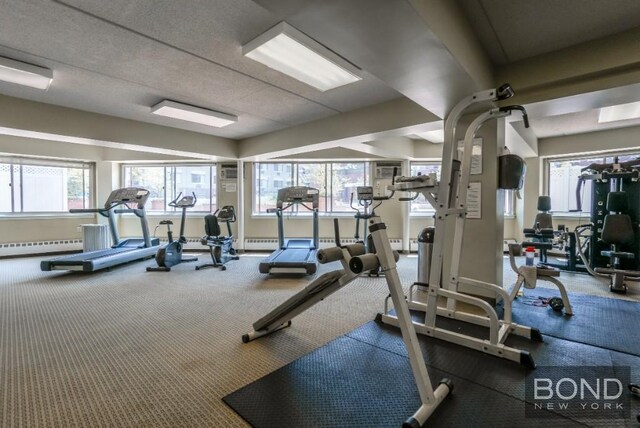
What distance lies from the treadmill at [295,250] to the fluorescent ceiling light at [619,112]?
436 centimetres

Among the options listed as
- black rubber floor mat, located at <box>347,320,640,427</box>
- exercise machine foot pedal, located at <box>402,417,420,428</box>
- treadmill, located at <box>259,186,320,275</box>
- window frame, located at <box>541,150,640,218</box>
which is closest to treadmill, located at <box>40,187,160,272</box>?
treadmill, located at <box>259,186,320,275</box>

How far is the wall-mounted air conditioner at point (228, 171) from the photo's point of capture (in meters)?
6.84

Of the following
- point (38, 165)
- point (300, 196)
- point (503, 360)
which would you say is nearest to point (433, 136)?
point (300, 196)

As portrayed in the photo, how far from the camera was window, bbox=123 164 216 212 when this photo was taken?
7.24 meters

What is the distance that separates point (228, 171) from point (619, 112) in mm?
6868

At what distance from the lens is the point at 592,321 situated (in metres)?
2.77

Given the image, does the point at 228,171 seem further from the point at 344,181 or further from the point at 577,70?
the point at 577,70

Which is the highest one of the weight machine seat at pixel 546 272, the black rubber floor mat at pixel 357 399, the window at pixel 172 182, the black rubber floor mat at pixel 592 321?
the window at pixel 172 182

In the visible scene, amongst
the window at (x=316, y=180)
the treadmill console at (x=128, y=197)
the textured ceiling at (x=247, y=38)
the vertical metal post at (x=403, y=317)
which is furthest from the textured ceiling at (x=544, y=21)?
the treadmill console at (x=128, y=197)

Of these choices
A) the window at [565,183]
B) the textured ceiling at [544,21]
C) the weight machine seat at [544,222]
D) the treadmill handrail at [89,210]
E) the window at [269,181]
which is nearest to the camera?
the textured ceiling at [544,21]

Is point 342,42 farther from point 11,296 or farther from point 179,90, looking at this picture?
point 11,296

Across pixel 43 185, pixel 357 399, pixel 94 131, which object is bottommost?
pixel 357 399

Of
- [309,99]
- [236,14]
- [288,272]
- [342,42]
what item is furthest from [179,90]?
[288,272]

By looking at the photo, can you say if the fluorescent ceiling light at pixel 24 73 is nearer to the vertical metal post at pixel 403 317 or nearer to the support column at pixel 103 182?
the vertical metal post at pixel 403 317
